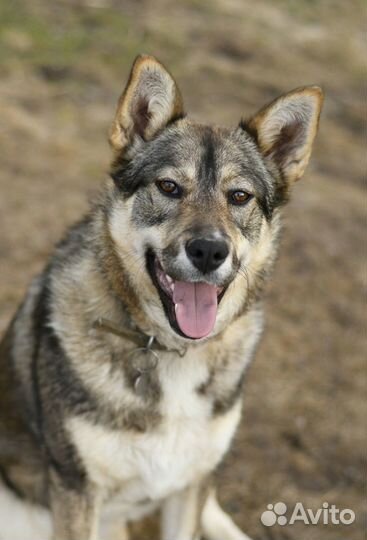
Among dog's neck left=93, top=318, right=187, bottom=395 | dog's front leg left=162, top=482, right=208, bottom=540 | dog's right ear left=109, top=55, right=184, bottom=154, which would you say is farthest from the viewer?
dog's front leg left=162, top=482, right=208, bottom=540

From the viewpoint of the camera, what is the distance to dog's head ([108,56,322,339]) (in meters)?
3.08

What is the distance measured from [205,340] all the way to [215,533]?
4.37ft

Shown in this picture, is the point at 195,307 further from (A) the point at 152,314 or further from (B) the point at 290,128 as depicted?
(B) the point at 290,128

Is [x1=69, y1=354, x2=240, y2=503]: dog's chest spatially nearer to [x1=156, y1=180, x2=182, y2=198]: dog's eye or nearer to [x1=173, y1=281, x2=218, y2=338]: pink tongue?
[x1=173, y1=281, x2=218, y2=338]: pink tongue

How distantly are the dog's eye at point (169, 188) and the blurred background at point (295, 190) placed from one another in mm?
2136

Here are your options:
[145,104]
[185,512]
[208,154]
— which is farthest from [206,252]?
[185,512]

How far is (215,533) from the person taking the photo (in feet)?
13.4

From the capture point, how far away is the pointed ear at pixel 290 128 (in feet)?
11.1

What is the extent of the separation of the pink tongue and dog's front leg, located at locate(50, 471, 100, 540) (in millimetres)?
862

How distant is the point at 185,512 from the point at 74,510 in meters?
0.69

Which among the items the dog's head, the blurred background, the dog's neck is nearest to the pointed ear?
the dog's head

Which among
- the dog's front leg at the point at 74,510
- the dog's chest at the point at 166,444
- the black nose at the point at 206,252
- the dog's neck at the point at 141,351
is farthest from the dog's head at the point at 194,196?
the dog's front leg at the point at 74,510

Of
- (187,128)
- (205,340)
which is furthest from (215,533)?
(187,128)

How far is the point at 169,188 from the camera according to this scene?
10.6 ft
